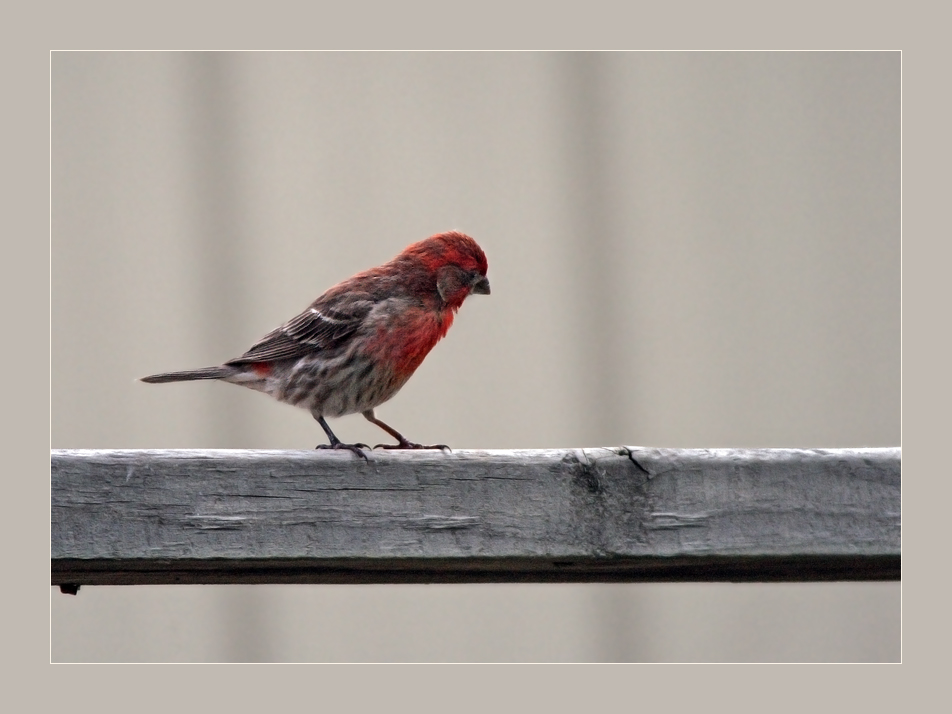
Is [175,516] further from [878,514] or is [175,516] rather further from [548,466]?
[878,514]

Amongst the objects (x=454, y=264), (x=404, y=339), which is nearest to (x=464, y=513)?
(x=404, y=339)

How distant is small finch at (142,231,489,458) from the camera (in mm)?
3539

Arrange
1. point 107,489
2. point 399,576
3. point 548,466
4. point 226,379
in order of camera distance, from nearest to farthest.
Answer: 1. point 107,489
2. point 548,466
3. point 399,576
4. point 226,379

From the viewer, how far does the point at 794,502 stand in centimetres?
238

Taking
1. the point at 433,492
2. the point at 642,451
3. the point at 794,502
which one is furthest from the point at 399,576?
the point at 794,502

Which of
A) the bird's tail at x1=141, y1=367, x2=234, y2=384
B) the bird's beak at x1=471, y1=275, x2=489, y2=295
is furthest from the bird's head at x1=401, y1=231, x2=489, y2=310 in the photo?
the bird's tail at x1=141, y1=367, x2=234, y2=384

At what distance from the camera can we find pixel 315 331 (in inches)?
148

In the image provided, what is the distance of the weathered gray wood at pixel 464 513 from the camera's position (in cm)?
219

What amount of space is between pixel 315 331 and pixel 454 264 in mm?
656

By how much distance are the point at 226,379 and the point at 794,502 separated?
237 cm

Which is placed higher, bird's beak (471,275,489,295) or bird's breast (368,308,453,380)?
bird's beak (471,275,489,295)

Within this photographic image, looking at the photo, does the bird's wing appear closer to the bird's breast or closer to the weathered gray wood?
the bird's breast

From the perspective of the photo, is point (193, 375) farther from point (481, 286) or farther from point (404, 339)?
point (481, 286)

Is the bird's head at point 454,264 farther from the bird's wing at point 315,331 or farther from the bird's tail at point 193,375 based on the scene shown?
the bird's tail at point 193,375
